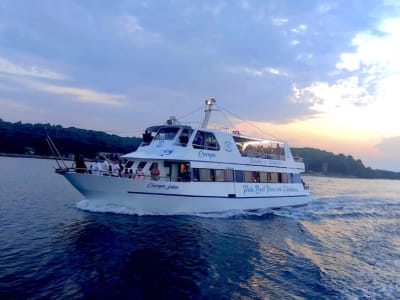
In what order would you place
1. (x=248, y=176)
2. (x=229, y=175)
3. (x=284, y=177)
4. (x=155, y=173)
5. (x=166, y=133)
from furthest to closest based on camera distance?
1. (x=284, y=177)
2. (x=248, y=176)
3. (x=229, y=175)
4. (x=166, y=133)
5. (x=155, y=173)

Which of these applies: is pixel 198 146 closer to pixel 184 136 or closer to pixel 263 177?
pixel 184 136

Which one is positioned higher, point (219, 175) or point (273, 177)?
point (219, 175)

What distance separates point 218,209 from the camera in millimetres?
21578

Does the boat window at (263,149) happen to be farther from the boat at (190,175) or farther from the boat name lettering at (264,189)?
the boat name lettering at (264,189)

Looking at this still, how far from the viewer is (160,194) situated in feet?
62.7

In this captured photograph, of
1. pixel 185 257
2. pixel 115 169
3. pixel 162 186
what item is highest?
pixel 115 169

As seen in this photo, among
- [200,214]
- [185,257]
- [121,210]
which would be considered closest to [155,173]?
[121,210]

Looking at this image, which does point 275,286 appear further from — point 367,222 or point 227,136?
point 367,222

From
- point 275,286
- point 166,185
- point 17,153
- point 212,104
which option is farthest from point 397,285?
point 17,153

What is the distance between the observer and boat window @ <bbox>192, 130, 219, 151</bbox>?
21.4 m

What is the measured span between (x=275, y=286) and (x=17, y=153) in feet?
374

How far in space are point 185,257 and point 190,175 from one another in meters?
7.91

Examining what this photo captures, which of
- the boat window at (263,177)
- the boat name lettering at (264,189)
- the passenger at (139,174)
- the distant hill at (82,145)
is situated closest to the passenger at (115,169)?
the passenger at (139,174)

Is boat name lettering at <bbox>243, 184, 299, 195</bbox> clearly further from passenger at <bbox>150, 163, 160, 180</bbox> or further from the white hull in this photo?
passenger at <bbox>150, 163, 160, 180</bbox>
